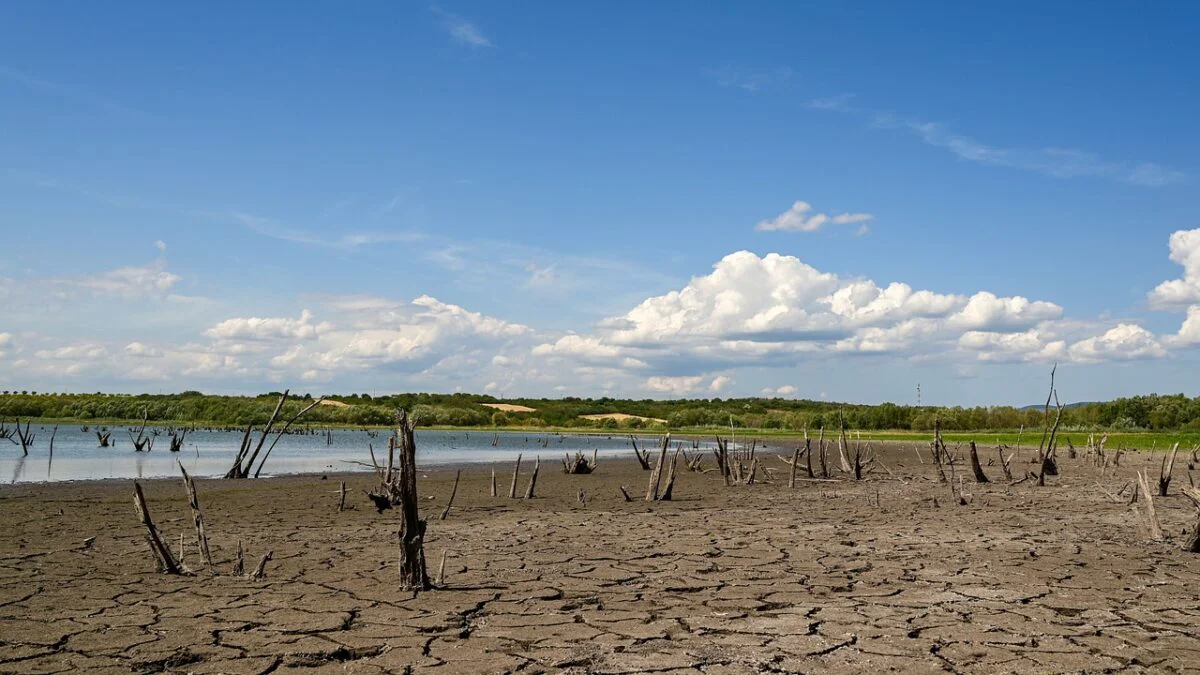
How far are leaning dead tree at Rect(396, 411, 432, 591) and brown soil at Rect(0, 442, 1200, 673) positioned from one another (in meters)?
0.25

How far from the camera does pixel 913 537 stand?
10852mm

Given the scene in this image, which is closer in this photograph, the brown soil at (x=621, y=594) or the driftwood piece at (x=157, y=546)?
the brown soil at (x=621, y=594)

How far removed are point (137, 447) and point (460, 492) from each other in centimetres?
1913

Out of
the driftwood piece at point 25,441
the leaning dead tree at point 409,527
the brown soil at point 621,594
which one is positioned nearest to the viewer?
the brown soil at point 621,594

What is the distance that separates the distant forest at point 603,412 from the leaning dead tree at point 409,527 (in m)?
40.5

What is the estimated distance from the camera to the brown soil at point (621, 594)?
5.72m

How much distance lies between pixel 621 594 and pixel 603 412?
10103 cm

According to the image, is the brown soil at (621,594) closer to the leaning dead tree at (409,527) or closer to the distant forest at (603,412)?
the leaning dead tree at (409,527)

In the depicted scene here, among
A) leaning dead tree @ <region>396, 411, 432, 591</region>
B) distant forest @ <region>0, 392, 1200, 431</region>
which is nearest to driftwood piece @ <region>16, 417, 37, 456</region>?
distant forest @ <region>0, 392, 1200, 431</region>

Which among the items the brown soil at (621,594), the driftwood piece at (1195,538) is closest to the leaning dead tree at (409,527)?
the brown soil at (621,594)

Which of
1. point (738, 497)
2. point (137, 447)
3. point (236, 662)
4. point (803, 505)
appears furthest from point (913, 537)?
point (137, 447)

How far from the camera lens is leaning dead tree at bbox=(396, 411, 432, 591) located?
7555 millimetres

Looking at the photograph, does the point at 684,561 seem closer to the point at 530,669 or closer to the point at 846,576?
the point at 846,576

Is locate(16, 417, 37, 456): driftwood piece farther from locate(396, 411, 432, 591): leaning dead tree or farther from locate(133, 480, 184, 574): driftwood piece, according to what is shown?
locate(396, 411, 432, 591): leaning dead tree
